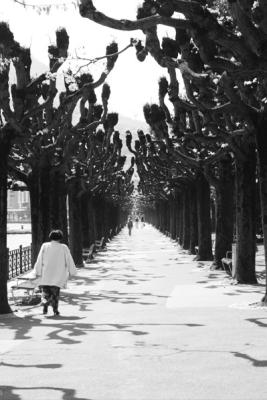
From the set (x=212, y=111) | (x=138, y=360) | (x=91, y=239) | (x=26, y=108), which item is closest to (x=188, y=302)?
(x=212, y=111)

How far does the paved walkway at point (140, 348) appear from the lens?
21.9 ft

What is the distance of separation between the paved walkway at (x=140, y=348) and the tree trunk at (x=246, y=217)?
3.40 feet

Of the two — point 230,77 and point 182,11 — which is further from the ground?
point 182,11

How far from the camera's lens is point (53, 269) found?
13.0 m

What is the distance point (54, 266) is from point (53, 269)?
0.06m

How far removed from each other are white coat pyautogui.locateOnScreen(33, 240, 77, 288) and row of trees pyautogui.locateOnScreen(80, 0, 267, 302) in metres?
3.80

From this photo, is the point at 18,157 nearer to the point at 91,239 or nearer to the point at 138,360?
the point at 138,360

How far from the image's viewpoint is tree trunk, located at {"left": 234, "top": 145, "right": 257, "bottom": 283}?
17.6 metres

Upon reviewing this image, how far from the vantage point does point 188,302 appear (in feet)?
48.0

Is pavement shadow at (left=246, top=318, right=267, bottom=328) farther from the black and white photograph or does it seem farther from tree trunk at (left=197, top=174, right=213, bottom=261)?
tree trunk at (left=197, top=174, right=213, bottom=261)

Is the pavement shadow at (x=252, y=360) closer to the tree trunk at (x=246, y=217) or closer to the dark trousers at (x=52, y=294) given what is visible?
the dark trousers at (x=52, y=294)

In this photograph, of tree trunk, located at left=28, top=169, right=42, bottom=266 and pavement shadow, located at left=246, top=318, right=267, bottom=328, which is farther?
tree trunk, located at left=28, top=169, right=42, bottom=266

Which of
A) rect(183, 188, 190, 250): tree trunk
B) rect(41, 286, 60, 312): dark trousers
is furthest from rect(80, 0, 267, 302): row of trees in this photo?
rect(41, 286, 60, 312): dark trousers

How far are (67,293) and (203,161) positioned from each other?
7332 mm
